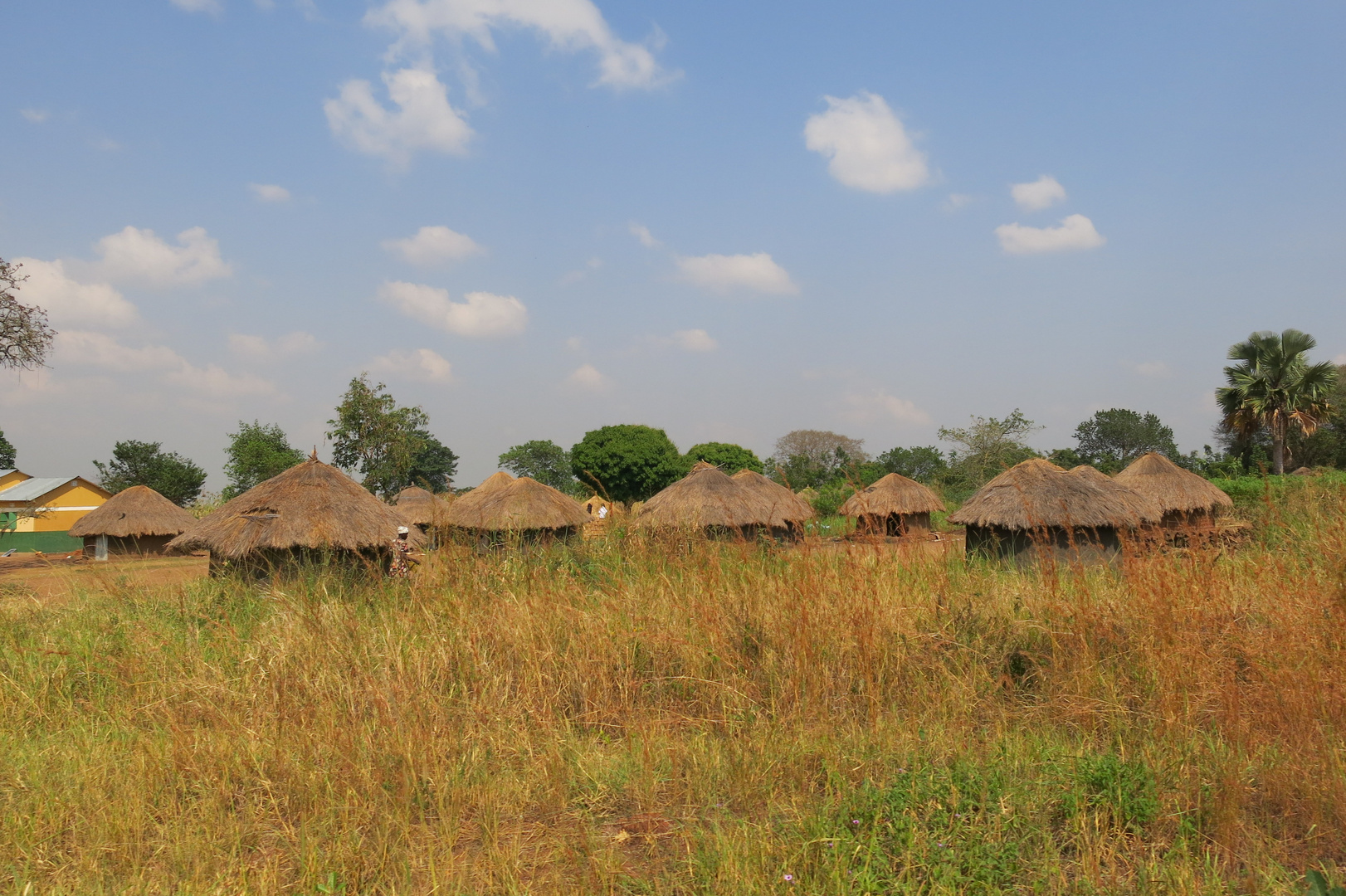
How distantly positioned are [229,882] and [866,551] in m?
3.03

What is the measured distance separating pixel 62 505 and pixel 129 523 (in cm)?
980

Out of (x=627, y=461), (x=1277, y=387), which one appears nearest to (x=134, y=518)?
(x=627, y=461)

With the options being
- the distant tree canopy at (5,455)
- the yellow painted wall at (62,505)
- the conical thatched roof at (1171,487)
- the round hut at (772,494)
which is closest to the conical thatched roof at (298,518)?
the round hut at (772,494)

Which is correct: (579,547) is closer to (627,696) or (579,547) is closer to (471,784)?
(627,696)

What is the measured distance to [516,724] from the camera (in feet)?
9.48

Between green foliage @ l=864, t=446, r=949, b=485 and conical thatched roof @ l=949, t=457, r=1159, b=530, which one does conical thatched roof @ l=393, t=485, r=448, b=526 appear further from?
green foliage @ l=864, t=446, r=949, b=485

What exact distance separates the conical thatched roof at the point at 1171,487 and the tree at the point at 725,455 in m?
23.2

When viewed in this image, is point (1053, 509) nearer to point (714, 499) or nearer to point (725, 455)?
point (714, 499)

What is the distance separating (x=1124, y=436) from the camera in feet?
159

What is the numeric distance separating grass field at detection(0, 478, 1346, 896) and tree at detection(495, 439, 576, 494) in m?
60.0

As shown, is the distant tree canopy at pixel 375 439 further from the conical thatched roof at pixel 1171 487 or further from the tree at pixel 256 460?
the conical thatched roof at pixel 1171 487

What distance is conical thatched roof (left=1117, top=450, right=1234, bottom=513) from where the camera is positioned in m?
16.5

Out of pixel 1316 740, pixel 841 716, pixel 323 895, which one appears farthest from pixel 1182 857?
pixel 323 895

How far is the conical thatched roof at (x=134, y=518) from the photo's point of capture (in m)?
23.9
